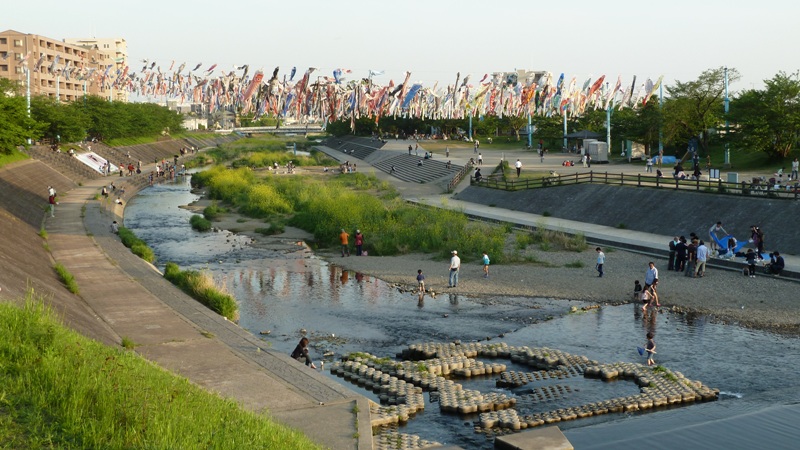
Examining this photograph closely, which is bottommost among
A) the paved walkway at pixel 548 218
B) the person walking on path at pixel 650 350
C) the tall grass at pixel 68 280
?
the person walking on path at pixel 650 350

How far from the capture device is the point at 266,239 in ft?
141

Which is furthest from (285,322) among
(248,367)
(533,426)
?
(533,426)

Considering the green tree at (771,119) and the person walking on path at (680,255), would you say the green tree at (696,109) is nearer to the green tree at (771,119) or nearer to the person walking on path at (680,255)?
the green tree at (771,119)

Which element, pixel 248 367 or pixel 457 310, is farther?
pixel 457 310

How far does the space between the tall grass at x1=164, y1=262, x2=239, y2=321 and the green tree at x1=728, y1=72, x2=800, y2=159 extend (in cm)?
3577

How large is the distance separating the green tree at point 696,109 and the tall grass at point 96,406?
51899 mm

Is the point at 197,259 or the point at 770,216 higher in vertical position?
the point at 770,216

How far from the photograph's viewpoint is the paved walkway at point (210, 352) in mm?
14398

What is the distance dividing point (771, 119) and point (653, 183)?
1198 centimetres

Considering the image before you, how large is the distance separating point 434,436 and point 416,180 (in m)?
54.9

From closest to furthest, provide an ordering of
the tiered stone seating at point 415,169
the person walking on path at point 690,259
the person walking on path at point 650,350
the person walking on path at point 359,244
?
the person walking on path at point 650,350 < the person walking on path at point 690,259 < the person walking on path at point 359,244 < the tiered stone seating at point 415,169

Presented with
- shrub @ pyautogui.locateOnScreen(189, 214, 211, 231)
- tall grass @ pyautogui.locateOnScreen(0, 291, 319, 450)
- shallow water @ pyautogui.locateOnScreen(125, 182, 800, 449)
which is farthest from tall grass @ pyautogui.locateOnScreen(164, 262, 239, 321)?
shrub @ pyautogui.locateOnScreen(189, 214, 211, 231)

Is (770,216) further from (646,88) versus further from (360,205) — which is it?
(646,88)

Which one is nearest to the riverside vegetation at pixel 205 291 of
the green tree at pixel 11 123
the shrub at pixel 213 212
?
the shrub at pixel 213 212
